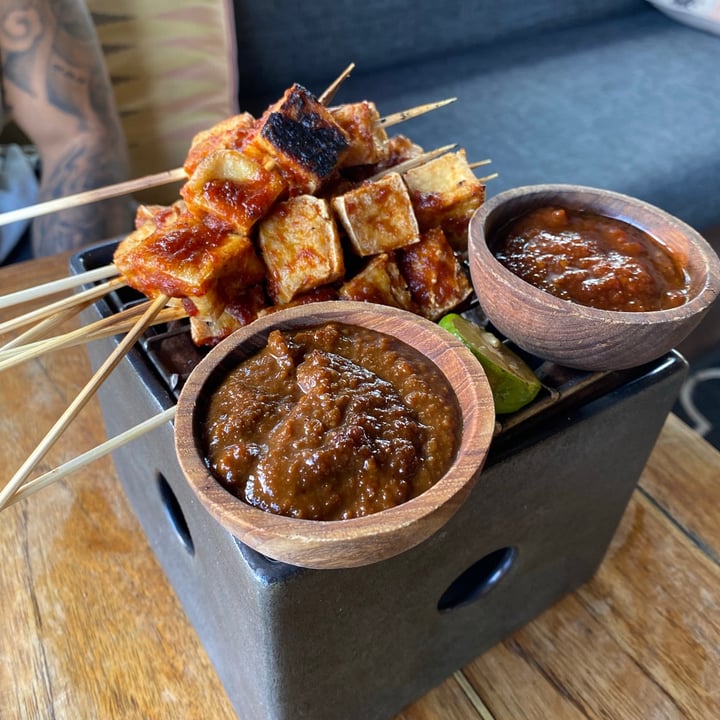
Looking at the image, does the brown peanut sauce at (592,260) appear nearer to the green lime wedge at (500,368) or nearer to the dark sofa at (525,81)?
the green lime wedge at (500,368)

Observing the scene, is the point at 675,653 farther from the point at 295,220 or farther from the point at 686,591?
the point at 295,220

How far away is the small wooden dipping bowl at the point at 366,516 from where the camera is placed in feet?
2.14

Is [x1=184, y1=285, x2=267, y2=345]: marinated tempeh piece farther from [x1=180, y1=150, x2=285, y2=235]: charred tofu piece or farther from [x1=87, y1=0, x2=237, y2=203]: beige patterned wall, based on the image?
[x1=87, y1=0, x2=237, y2=203]: beige patterned wall

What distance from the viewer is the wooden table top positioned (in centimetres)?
110

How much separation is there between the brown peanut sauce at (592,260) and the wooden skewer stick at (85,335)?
0.50m

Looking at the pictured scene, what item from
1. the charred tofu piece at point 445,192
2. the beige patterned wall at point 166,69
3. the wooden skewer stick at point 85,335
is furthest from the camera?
the beige patterned wall at point 166,69

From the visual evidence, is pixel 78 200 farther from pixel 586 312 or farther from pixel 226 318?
pixel 586 312

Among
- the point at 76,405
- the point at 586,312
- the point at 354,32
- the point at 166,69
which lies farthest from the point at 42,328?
the point at 354,32

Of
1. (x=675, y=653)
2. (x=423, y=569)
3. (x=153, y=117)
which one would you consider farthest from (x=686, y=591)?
(x=153, y=117)

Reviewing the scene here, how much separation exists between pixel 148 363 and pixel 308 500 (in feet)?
1.41

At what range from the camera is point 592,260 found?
94 centimetres

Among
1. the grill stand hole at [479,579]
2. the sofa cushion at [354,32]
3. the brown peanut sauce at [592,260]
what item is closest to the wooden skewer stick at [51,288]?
the brown peanut sauce at [592,260]

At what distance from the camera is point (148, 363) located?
1.01 metres

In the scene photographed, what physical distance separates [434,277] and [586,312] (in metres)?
0.28
